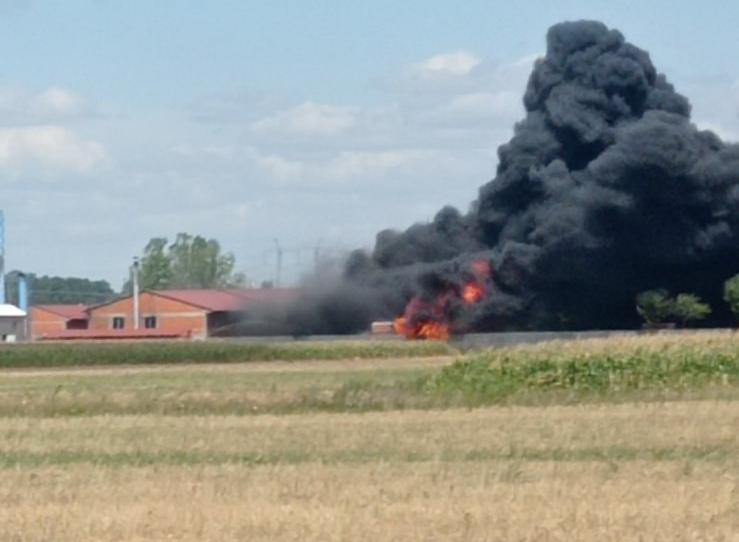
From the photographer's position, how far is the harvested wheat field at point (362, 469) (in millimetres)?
16625

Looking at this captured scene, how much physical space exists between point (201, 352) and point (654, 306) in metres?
22.8

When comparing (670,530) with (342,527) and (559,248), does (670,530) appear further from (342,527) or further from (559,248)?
(559,248)

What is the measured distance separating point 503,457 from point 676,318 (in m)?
60.2

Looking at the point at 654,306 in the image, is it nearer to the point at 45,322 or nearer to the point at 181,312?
the point at 181,312

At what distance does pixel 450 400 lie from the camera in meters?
38.9

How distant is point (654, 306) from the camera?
83.6 m

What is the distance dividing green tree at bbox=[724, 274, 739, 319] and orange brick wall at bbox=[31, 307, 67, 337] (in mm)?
62469

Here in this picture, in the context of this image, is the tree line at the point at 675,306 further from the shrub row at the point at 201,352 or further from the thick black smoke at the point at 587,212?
the shrub row at the point at 201,352

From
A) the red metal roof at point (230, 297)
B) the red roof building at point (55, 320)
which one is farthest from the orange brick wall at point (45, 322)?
the red metal roof at point (230, 297)

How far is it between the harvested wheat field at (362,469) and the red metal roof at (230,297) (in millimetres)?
51126

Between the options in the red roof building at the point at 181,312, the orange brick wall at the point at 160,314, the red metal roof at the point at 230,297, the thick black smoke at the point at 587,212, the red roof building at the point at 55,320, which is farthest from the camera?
the red roof building at the point at 55,320

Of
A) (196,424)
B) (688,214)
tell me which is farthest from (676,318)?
(196,424)

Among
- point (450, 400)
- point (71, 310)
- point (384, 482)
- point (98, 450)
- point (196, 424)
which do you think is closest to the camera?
point (384, 482)

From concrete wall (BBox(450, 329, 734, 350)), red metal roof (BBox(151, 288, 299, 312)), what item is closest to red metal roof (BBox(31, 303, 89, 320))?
red metal roof (BBox(151, 288, 299, 312))
